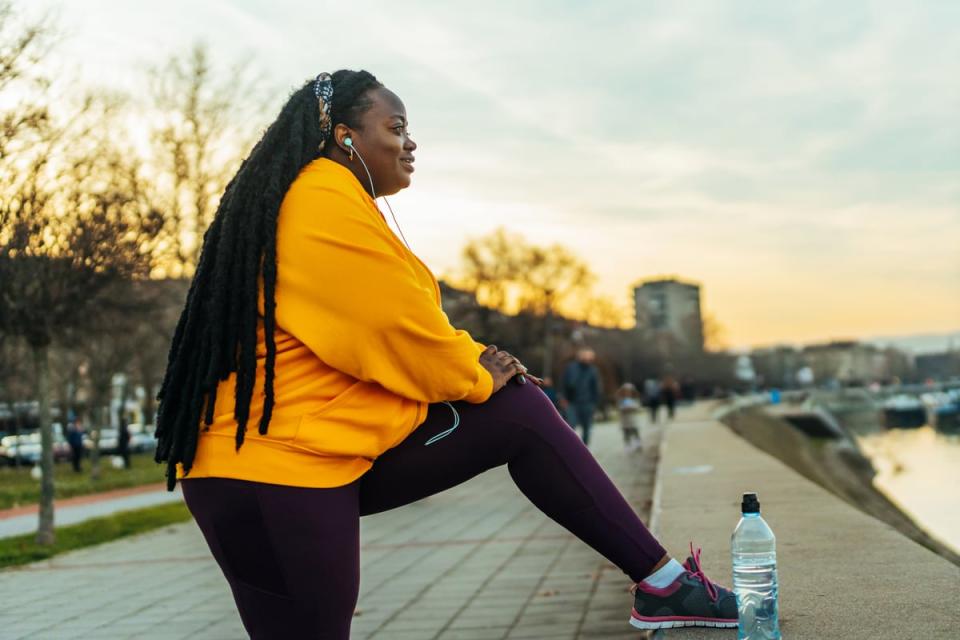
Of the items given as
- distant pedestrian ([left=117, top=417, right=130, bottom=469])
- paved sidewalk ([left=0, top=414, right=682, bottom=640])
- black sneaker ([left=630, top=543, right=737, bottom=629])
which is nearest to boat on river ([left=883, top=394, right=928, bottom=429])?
distant pedestrian ([left=117, top=417, right=130, bottom=469])

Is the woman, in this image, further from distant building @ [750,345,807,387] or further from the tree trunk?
distant building @ [750,345,807,387]

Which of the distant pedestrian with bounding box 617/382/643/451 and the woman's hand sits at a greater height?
the woman's hand

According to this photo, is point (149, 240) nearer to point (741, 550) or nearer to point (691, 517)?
point (691, 517)

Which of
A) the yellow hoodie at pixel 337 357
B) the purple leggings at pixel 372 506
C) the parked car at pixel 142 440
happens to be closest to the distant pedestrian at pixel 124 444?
the parked car at pixel 142 440

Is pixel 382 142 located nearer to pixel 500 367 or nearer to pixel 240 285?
pixel 240 285

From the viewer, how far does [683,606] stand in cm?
291

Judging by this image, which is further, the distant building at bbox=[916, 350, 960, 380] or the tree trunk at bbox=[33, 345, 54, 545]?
the distant building at bbox=[916, 350, 960, 380]

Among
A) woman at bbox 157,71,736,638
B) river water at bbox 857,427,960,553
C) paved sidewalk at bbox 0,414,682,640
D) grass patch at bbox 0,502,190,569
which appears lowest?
river water at bbox 857,427,960,553

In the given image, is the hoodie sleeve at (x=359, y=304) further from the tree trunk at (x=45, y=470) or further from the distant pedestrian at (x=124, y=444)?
the distant pedestrian at (x=124, y=444)

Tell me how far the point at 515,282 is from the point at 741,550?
6216 cm

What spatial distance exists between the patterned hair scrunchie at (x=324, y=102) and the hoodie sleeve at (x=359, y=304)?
233 mm

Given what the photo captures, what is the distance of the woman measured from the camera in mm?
2484

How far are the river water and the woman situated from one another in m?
17.1

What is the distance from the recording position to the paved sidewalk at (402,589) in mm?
5816
